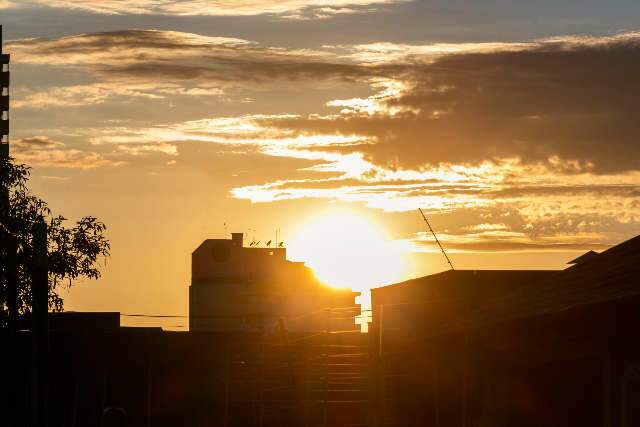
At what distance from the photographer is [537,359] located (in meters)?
16.7

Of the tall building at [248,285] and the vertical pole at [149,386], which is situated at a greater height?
the tall building at [248,285]

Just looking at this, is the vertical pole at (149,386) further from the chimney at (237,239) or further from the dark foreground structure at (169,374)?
the chimney at (237,239)

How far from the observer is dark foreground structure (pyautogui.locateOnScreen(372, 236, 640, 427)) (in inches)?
534

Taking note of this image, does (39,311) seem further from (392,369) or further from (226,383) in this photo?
(392,369)

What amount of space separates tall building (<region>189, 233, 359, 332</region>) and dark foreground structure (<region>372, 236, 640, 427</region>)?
2386 inches

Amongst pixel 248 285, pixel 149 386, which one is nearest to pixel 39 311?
pixel 149 386

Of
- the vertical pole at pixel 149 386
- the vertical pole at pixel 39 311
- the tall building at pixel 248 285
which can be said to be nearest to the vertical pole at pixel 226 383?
the vertical pole at pixel 149 386

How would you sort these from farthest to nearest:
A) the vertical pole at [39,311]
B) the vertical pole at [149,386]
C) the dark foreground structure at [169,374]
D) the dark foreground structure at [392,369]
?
the vertical pole at [149,386], the dark foreground structure at [169,374], the vertical pole at [39,311], the dark foreground structure at [392,369]

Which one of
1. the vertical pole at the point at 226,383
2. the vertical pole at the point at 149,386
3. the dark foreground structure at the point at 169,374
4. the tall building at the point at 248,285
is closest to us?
the vertical pole at the point at 226,383

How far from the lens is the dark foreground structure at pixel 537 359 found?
1357cm

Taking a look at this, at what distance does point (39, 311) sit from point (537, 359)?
836cm

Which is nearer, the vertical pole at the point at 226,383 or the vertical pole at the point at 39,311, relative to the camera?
the vertical pole at the point at 39,311

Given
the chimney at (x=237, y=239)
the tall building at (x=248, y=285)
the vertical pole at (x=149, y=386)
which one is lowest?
the vertical pole at (x=149, y=386)

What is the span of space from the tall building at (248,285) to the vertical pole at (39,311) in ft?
219
